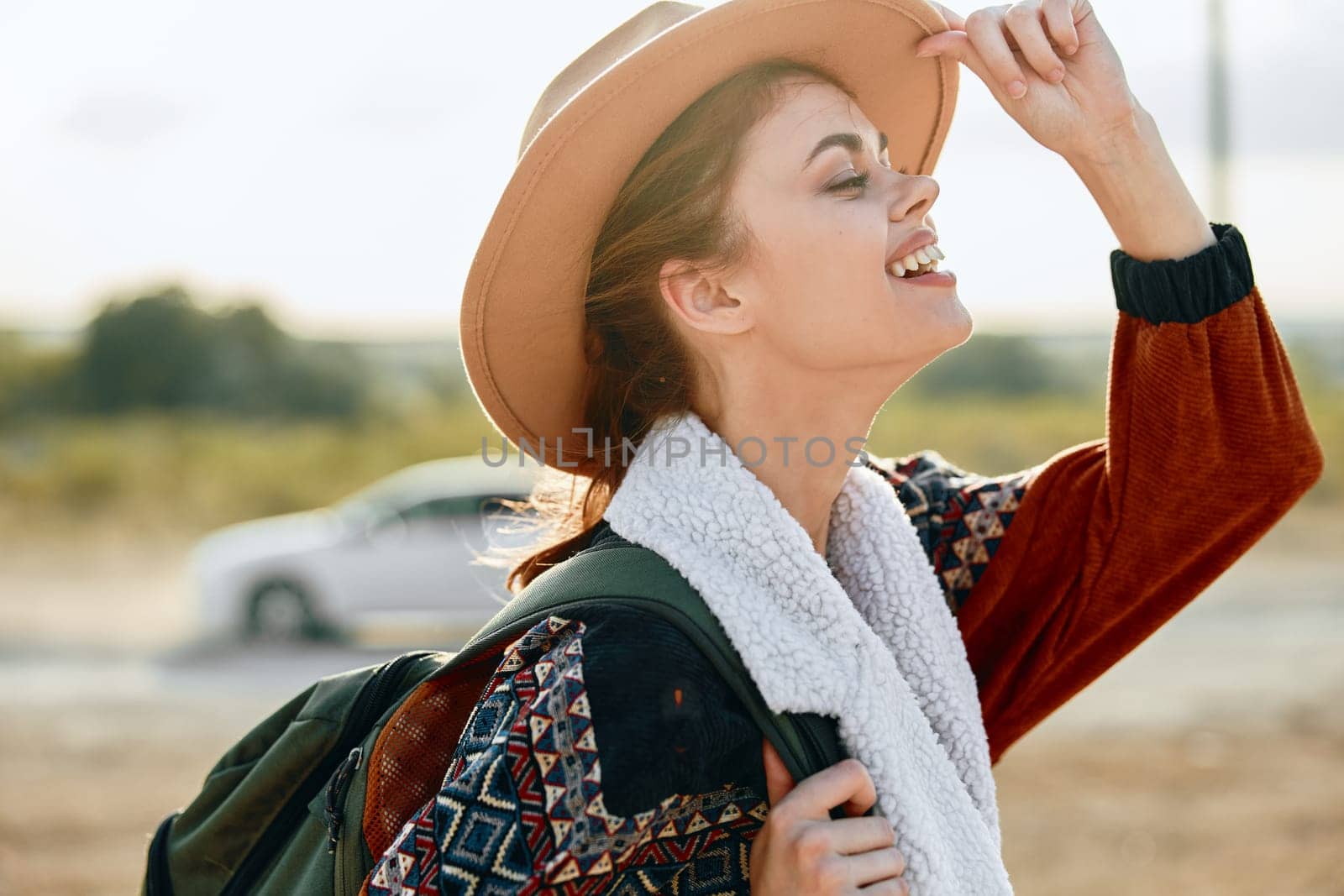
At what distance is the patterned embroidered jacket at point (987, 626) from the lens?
1.49 metres

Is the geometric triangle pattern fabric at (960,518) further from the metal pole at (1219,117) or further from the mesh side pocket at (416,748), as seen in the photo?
the metal pole at (1219,117)

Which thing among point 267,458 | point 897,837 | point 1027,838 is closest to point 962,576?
point 897,837

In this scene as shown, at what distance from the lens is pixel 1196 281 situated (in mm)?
1929

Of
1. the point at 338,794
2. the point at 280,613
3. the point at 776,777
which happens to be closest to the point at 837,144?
the point at 776,777

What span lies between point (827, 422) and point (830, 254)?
291mm

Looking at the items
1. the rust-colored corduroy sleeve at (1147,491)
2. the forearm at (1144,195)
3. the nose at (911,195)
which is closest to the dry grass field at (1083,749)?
the rust-colored corduroy sleeve at (1147,491)

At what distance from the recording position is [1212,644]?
9.75 m

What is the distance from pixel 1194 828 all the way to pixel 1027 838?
0.77m

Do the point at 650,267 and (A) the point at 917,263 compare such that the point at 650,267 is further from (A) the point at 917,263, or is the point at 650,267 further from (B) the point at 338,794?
(B) the point at 338,794

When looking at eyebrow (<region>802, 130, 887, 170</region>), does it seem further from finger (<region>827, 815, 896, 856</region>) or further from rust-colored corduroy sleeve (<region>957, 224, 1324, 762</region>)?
finger (<region>827, 815, 896, 856</region>)

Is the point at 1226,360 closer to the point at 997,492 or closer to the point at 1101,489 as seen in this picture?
the point at 1101,489

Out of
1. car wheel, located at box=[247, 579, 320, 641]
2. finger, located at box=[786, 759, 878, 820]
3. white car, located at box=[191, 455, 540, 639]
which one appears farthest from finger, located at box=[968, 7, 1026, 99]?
car wheel, located at box=[247, 579, 320, 641]

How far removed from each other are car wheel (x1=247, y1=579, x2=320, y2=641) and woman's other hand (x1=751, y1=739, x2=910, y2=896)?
30.7ft

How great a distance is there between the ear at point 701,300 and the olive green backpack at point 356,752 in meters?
0.44
